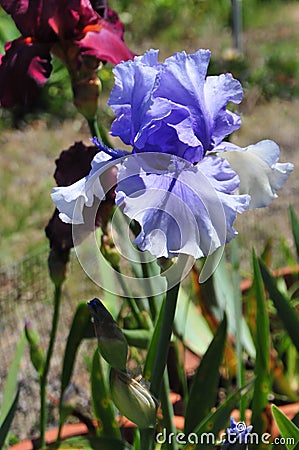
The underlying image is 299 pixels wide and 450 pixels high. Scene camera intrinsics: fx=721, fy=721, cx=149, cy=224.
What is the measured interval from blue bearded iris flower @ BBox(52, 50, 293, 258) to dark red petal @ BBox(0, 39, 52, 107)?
27 cm

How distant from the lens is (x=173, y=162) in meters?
0.60

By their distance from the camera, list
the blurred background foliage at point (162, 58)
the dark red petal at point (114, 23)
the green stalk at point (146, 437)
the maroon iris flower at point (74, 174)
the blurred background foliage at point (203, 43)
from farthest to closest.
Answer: the blurred background foliage at point (203, 43) < the blurred background foliage at point (162, 58) < the dark red petal at point (114, 23) < the maroon iris flower at point (74, 174) < the green stalk at point (146, 437)

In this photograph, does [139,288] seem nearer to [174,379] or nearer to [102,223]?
[102,223]

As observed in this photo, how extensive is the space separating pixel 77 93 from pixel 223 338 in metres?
0.35

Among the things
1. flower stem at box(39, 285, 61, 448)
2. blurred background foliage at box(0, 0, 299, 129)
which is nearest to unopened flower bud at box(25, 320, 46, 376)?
flower stem at box(39, 285, 61, 448)

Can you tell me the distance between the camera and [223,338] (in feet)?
2.97

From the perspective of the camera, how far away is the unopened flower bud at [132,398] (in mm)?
616

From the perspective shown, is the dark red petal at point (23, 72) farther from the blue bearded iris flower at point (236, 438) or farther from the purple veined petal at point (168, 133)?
the blue bearded iris flower at point (236, 438)

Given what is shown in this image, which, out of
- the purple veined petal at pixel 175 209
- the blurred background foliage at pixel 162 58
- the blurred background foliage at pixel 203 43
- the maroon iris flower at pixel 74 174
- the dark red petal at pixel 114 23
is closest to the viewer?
the purple veined petal at pixel 175 209

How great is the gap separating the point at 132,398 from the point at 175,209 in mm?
171

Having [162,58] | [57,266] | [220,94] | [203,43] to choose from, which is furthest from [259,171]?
[203,43]

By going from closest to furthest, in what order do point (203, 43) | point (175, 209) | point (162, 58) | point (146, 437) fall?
point (175, 209) < point (146, 437) < point (162, 58) < point (203, 43)

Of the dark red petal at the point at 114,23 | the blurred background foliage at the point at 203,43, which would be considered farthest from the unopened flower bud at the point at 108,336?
the blurred background foliage at the point at 203,43

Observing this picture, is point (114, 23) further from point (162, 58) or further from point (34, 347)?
point (162, 58)
